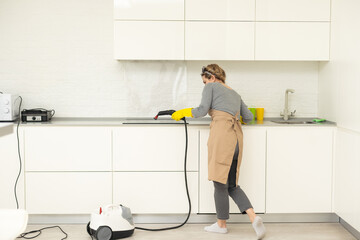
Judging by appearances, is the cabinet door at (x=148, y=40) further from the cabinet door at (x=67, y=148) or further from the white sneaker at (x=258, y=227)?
the white sneaker at (x=258, y=227)

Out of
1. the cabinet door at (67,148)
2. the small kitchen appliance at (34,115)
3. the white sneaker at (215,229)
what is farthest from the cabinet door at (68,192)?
the white sneaker at (215,229)

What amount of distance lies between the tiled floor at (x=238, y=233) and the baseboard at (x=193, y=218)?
6cm

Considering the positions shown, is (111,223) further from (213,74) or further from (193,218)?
(213,74)

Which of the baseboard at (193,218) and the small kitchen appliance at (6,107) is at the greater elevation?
the small kitchen appliance at (6,107)

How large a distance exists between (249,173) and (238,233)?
20.3 inches

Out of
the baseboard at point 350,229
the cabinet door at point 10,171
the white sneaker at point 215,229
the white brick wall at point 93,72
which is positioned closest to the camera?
the baseboard at point 350,229

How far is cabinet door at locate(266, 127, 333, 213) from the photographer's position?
3.74 m

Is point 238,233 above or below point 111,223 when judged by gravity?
below

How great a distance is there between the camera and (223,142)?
3.36 meters

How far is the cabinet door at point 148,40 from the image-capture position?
153 inches

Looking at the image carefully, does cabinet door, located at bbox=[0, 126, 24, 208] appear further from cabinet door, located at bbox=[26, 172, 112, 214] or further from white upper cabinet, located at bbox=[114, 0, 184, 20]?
white upper cabinet, located at bbox=[114, 0, 184, 20]

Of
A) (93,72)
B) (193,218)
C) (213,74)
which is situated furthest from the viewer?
(93,72)

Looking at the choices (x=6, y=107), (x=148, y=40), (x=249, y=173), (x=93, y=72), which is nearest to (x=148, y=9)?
(x=148, y=40)

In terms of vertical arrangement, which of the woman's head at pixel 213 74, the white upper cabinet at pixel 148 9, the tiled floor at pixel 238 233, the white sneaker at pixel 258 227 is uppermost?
the white upper cabinet at pixel 148 9
